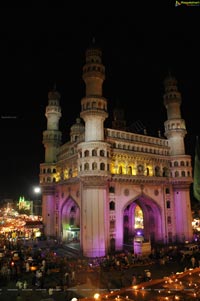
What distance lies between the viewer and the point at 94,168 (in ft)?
119

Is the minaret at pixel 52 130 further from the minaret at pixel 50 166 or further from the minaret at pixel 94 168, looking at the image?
the minaret at pixel 94 168

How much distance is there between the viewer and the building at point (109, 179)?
36.4m

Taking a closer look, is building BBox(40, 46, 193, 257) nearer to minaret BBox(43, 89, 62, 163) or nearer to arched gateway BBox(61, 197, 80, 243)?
arched gateway BBox(61, 197, 80, 243)

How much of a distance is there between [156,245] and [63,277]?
73.1ft

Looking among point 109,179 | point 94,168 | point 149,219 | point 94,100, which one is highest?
point 94,100

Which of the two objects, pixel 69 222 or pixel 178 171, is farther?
pixel 69 222

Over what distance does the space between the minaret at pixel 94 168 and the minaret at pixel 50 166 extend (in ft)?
53.6

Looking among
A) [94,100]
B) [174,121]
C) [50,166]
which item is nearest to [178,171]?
[174,121]

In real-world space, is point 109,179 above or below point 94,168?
below

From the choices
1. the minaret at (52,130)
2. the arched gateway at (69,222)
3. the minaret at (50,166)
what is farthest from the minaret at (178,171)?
the minaret at (50,166)

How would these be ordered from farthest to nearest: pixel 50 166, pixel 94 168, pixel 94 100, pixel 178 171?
pixel 50 166 < pixel 178 171 < pixel 94 100 < pixel 94 168

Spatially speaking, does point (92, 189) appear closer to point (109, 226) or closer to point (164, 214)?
point (109, 226)

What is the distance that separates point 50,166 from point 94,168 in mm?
18910

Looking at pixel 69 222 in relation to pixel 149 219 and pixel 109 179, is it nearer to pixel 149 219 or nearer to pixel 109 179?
pixel 149 219
